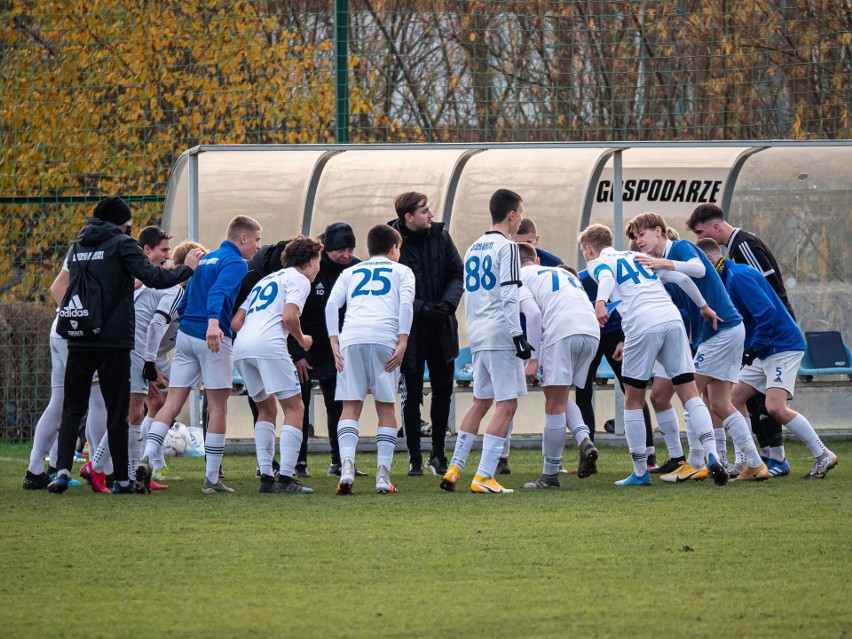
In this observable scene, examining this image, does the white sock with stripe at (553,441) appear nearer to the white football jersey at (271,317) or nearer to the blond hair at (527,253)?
the blond hair at (527,253)

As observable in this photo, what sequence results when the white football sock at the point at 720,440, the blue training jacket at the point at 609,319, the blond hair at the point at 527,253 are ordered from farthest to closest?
1. the blue training jacket at the point at 609,319
2. the white football sock at the point at 720,440
3. the blond hair at the point at 527,253

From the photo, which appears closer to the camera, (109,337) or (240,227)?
(109,337)

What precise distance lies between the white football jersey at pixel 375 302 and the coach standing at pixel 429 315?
1425 mm

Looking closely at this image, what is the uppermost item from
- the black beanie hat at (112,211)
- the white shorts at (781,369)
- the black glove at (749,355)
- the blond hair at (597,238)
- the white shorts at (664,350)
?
the black beanie hat at (112,211)

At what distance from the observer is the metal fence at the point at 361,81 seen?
16.2 m

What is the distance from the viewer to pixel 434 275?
9664mm

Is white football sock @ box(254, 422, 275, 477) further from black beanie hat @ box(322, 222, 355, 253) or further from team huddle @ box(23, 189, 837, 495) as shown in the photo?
black beanie hat @ box(322, 222, 355, 253)

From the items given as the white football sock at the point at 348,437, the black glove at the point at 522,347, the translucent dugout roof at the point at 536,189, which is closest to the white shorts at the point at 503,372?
the black glove at the point at 522,347

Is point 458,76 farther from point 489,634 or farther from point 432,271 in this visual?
point 489,634

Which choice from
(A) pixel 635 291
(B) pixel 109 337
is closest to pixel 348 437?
(B) pixel 109 337

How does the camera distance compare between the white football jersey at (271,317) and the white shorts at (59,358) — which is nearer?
the white football jersey at (271,317)

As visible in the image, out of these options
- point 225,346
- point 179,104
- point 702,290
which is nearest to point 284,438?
point 225,346

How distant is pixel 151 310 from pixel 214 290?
0.86 meters

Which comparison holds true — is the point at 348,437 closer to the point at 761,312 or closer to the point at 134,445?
the point at 134,445
